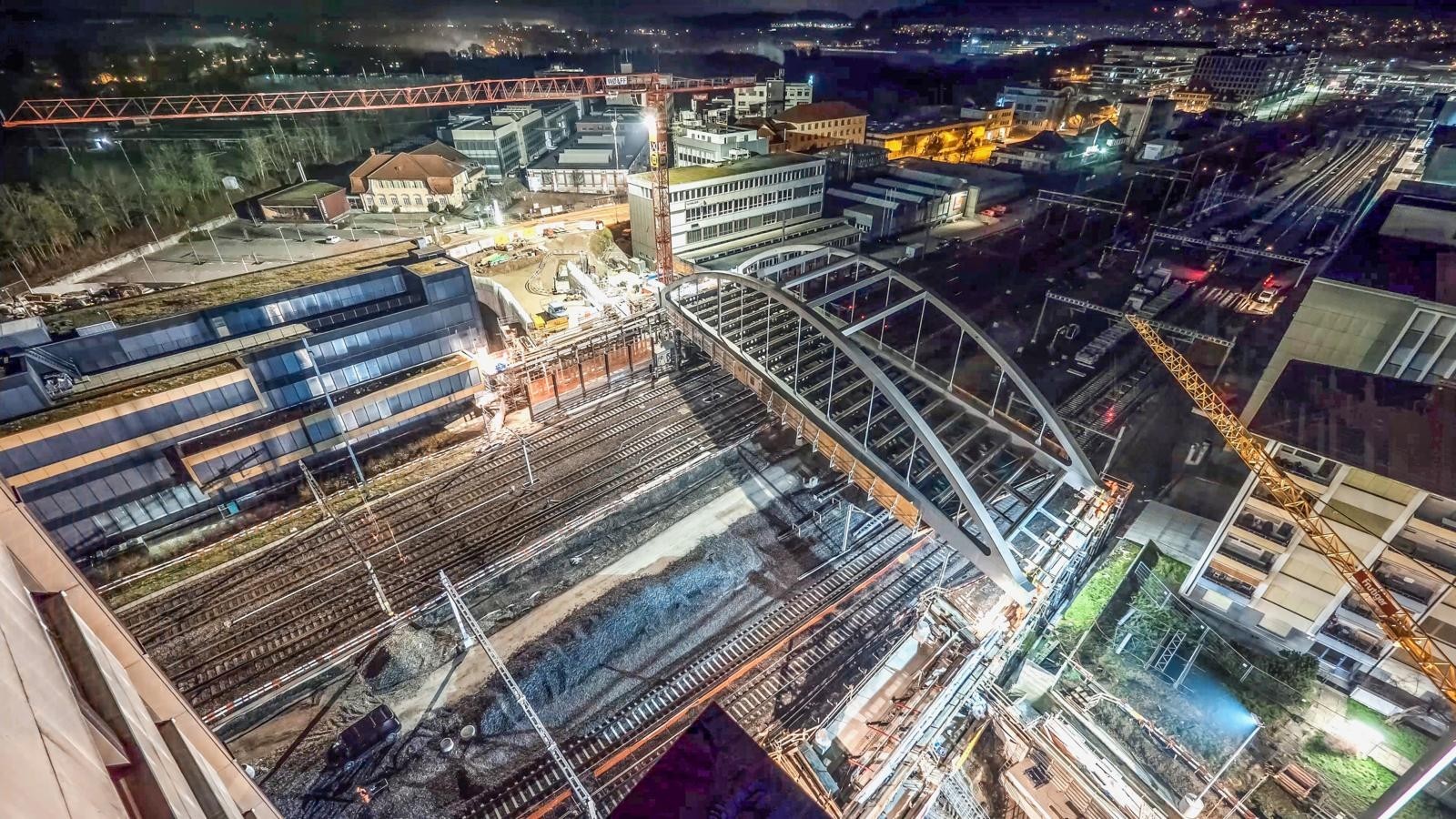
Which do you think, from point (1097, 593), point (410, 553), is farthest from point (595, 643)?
point (1097, 593)

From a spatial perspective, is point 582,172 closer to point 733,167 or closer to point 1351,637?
point 733,167

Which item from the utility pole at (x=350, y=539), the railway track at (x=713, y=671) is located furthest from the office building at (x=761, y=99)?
the railway track at (x=713, y=671)

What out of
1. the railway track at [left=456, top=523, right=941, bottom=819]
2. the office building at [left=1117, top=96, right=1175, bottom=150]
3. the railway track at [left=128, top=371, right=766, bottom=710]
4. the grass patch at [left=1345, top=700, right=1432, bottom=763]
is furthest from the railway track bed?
the office building at [left=1117, top=96, right=1175, bottom=150]

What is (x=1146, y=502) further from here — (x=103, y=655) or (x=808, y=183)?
(x=808, y=183)

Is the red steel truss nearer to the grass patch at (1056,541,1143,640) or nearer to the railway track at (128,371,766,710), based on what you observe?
the railway track at (128,371,766,710)

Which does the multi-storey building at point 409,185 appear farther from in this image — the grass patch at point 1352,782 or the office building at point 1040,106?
the office building at point 1040,106

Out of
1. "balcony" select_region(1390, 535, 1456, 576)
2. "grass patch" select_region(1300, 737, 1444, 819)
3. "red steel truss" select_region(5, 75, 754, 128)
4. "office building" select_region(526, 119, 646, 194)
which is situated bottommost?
"grass patch" select_region(1300, 737, 1444, 819)

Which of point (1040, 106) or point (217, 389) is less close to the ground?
point (1040, 106)
